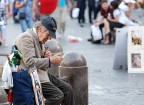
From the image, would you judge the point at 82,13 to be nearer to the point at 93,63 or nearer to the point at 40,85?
the point at 93,63

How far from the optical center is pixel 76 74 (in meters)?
8.52

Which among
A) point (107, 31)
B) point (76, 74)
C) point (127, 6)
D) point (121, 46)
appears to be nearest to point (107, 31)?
point (107, 31)

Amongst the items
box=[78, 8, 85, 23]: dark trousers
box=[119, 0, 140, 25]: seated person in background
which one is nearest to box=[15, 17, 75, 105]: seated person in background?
box=[119, 0, 140, 25]: seated person in background

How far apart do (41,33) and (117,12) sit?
35.1 ft

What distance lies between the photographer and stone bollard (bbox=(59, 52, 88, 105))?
8508mm

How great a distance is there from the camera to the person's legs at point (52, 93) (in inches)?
288

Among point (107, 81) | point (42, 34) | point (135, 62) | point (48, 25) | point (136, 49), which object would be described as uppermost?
point (48, 25)

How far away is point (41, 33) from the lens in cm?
725

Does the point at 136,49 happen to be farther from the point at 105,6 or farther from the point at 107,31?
the point at 105,6

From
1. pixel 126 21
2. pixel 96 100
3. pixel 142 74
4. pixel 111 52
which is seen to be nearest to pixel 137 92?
pixel 96 100

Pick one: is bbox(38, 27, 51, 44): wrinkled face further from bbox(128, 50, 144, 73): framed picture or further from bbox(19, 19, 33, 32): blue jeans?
bbox(19, 19, 33, 32): blue jeans

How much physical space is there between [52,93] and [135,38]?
536cm

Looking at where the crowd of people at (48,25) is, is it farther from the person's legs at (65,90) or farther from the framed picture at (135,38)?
the framed picture at (135,38)

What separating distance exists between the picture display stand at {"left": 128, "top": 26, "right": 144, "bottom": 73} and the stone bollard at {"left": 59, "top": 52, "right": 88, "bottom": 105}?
13.0 ft
